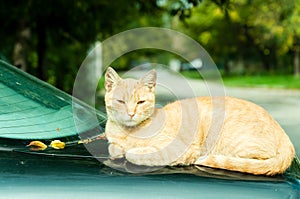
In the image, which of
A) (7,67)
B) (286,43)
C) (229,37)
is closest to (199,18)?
(229,37)

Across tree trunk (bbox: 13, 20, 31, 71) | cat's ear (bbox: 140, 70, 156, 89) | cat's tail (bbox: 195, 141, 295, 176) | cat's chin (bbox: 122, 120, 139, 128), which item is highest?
tree trunk (bbox: 13, 20, 31, 71)

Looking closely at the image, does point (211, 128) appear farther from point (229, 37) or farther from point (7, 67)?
point (229, 37)

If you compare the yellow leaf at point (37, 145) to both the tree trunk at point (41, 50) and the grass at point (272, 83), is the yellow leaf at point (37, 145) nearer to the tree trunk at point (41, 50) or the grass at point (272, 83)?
the tree trunk at point (41, 50)

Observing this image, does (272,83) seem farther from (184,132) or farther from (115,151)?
(115,151)

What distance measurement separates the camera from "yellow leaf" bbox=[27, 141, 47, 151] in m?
2.42

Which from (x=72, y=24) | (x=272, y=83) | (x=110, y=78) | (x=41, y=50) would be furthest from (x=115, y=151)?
(x=272, y=83)

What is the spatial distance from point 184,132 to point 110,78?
430 millimetres

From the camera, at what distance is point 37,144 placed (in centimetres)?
248

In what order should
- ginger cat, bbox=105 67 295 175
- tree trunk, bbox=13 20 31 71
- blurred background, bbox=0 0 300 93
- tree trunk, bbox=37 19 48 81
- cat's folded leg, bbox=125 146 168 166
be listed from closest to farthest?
cat's folded leg, bbox=125 146 168 166, ginger cat, bbox=105 67 295 175, blurred background, bbox=0 0 300 93, tree trunk, bbox=13 20 31 71, tree trunk, bbox=37 19 48 81

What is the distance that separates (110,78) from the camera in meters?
2.63

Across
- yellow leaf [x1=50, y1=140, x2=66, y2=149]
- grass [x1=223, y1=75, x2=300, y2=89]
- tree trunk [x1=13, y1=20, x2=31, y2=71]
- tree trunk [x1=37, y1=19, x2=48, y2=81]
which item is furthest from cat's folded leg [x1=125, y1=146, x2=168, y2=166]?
grass [x1=223, y1=75, x2=300, y2=89]

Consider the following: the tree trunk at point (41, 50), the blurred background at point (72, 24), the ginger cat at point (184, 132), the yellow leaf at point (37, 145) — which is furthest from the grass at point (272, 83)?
the yellow leaf at point (37, 145)

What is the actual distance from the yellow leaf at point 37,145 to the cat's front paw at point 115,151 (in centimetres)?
29

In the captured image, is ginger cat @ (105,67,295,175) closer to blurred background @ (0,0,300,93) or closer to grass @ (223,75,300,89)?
blurred background @ (0,0,300,93)
